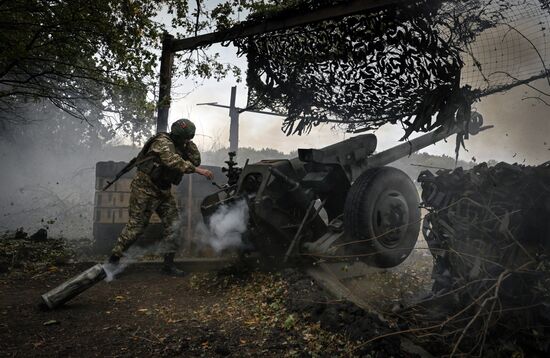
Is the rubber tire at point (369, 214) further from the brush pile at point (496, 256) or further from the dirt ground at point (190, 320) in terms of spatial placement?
the brush pile at point (496, 256)

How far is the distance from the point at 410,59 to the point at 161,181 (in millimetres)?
3747

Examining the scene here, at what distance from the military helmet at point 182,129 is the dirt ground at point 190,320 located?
2.08 meters

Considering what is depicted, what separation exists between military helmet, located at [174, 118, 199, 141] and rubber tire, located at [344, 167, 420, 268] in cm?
254

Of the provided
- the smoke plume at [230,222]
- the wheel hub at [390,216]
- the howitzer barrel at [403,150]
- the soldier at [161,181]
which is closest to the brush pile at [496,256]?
the wheel hub at [390,216]

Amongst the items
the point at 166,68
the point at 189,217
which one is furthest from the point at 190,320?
the point at 166,68

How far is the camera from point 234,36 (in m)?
5.71

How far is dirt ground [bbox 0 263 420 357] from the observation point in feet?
9.50

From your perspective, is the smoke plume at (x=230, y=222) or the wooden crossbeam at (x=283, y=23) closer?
the wooden crossbeam at (x=283, y=23)

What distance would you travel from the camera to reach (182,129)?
5.35 m

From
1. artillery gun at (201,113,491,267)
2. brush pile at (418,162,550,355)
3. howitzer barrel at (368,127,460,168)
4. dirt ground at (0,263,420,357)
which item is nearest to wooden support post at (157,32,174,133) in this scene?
artillery gun at (201,113,491,267)

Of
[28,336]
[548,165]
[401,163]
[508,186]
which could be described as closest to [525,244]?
[508,186]

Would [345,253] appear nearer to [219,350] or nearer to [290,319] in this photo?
[290,319]

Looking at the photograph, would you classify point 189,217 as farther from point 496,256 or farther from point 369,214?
point 496,256

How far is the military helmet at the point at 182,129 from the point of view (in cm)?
535
